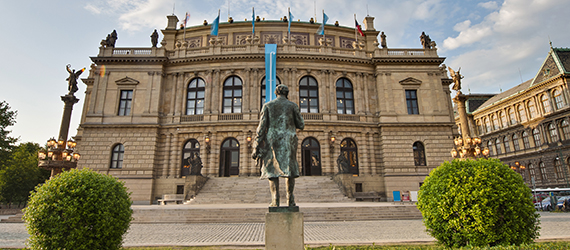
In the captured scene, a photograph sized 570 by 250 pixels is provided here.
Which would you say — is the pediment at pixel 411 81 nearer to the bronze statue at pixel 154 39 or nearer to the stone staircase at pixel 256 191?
the stone staircase at pixel 256 191

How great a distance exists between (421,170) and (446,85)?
14.1 meters

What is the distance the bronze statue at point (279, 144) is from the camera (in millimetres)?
5969

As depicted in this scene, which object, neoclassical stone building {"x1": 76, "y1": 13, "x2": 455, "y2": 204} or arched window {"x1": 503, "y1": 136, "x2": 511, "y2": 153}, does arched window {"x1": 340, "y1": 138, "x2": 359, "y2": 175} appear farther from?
arched window {"x1": 503, "y1": 136, "x2": 511, "y2": 153}

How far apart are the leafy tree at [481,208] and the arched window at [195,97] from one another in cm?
2482

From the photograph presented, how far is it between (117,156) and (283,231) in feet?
85.5

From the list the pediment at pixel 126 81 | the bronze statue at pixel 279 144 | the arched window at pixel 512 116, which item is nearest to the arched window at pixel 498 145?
the arched window at pixel 512 116

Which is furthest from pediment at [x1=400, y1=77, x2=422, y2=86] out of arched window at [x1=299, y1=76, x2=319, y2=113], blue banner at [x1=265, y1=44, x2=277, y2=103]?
blue banner at [x1=265, y1=44, x2=277, y2=103]

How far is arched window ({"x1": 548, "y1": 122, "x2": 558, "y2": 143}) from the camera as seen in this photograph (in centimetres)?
4062

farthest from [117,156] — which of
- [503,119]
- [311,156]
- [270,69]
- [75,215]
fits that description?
[503,119]

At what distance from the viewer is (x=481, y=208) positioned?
5895 millimetres

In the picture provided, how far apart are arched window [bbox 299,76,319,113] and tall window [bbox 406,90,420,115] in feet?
29.8

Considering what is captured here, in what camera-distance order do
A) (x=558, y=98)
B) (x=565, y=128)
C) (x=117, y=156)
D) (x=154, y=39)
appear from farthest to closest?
(x=558, y=98) < (x=565, y=128) < (x=154, y=39) < (x=117, y=156)

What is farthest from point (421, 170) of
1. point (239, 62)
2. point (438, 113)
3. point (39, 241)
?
point (39, 241)

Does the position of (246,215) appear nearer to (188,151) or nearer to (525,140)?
(188,151)
